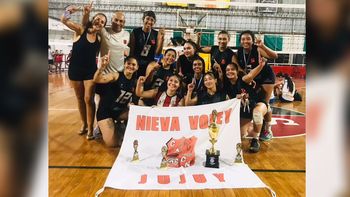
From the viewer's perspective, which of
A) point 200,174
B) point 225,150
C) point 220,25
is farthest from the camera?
point 220,25

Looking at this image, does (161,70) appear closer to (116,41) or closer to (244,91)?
(116,41)

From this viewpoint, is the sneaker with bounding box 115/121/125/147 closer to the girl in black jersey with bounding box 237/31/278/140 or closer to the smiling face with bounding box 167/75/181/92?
the smiling face with bounding box 167/75/181/92

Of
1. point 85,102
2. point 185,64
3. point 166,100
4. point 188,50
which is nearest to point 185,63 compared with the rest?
point 185,64

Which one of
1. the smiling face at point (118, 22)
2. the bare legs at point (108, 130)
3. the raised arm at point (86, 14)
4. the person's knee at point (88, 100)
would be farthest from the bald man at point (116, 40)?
the bare legs at point (108, 130)

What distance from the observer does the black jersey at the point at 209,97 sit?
246 centimetres

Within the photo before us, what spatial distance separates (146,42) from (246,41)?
0.82 metres

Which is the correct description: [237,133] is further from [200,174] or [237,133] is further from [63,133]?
[63,133]

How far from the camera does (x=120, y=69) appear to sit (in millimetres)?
2426

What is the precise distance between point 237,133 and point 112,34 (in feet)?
4.11

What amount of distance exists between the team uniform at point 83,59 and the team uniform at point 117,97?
0.63 feet

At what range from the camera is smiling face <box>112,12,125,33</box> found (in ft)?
7.75

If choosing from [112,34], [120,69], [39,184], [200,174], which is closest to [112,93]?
[120,69]

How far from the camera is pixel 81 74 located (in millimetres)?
2432

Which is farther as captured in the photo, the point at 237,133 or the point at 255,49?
the point at 255,49
